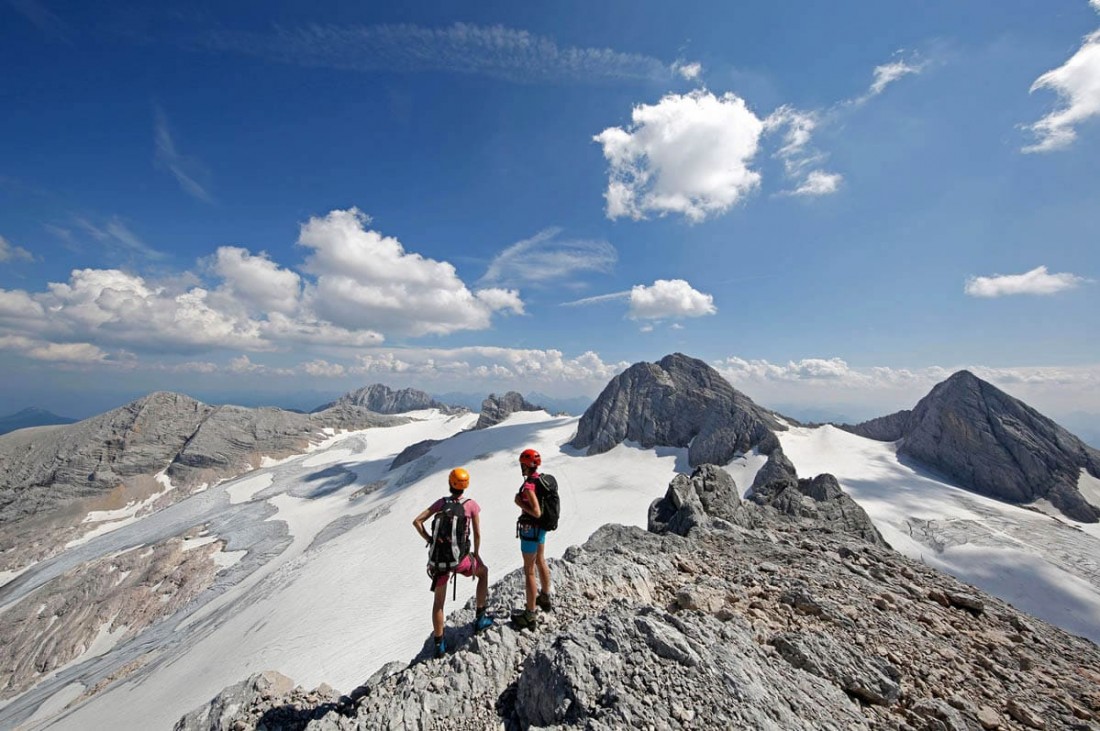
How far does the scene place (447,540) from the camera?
745 centimetres

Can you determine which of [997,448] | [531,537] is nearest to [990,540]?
[997,448]

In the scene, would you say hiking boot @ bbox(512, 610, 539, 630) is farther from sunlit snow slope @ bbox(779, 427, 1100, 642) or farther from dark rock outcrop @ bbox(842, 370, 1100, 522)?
dark rock outcrop @ bbox(842, 370, 1100, 522)

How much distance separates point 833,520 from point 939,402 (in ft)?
224

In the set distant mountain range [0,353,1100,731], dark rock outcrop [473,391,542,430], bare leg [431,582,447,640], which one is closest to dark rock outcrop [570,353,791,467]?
distant mountain range [0,353,1100,731]

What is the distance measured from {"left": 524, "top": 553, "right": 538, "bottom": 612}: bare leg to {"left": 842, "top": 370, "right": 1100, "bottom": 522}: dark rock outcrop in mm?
80334

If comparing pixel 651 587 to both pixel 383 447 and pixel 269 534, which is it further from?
pixel 383 447

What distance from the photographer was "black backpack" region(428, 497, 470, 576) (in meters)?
7.38

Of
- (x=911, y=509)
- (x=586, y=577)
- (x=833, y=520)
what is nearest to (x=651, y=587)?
(x=586, y=577)

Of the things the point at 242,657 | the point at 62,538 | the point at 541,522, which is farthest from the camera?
the point at 62,538

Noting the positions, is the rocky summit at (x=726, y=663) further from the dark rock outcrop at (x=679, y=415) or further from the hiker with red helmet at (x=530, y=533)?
the dark rock outcrop at (x=679, y=415)

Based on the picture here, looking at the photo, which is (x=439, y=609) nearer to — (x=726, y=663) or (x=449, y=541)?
(x=449, y=541)

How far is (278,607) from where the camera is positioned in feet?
104

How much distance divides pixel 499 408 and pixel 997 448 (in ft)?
368

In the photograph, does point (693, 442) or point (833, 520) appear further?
point (693, 442)
